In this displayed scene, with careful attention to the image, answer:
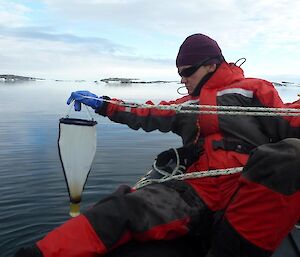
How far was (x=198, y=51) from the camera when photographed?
3510 mm

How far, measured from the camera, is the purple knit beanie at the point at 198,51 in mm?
3504

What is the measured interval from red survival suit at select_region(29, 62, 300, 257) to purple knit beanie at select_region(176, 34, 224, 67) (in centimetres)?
17

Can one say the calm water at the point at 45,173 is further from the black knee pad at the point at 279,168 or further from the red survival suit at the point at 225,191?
the black knee pad at the point at 279,168

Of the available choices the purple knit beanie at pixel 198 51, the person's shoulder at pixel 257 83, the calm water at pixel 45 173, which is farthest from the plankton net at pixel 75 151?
the person's shoulder at pixel 257 83

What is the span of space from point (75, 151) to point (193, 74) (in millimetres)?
1410

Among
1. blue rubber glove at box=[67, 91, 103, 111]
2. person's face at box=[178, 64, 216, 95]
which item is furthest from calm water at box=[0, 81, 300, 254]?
person's face at box=[178, 64, 216, 95]

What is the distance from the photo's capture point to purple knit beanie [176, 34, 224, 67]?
3.50 m

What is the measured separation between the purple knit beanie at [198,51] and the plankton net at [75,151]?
1.13m

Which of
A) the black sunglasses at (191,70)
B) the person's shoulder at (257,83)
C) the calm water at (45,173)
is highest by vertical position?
the black sunglasses at (191,70)

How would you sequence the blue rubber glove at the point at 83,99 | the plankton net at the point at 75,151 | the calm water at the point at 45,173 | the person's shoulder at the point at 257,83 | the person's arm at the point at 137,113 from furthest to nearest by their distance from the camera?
1. the calm water at the point at 45,173
2. the blue rubber glove at the point at 83,99
3. the person's arm at the point at 137,113
4. the plankton net at the point at 75,151
5. the person's shoulder at the point at 257,83

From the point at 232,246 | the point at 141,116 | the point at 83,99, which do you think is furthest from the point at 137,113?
the point at 232,246

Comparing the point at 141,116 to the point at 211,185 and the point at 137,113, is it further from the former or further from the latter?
the point at 211,185

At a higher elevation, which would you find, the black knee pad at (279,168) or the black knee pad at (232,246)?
the black knee pad at (279,168)

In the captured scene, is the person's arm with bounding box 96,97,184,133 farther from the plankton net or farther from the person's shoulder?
the person's shoulder
